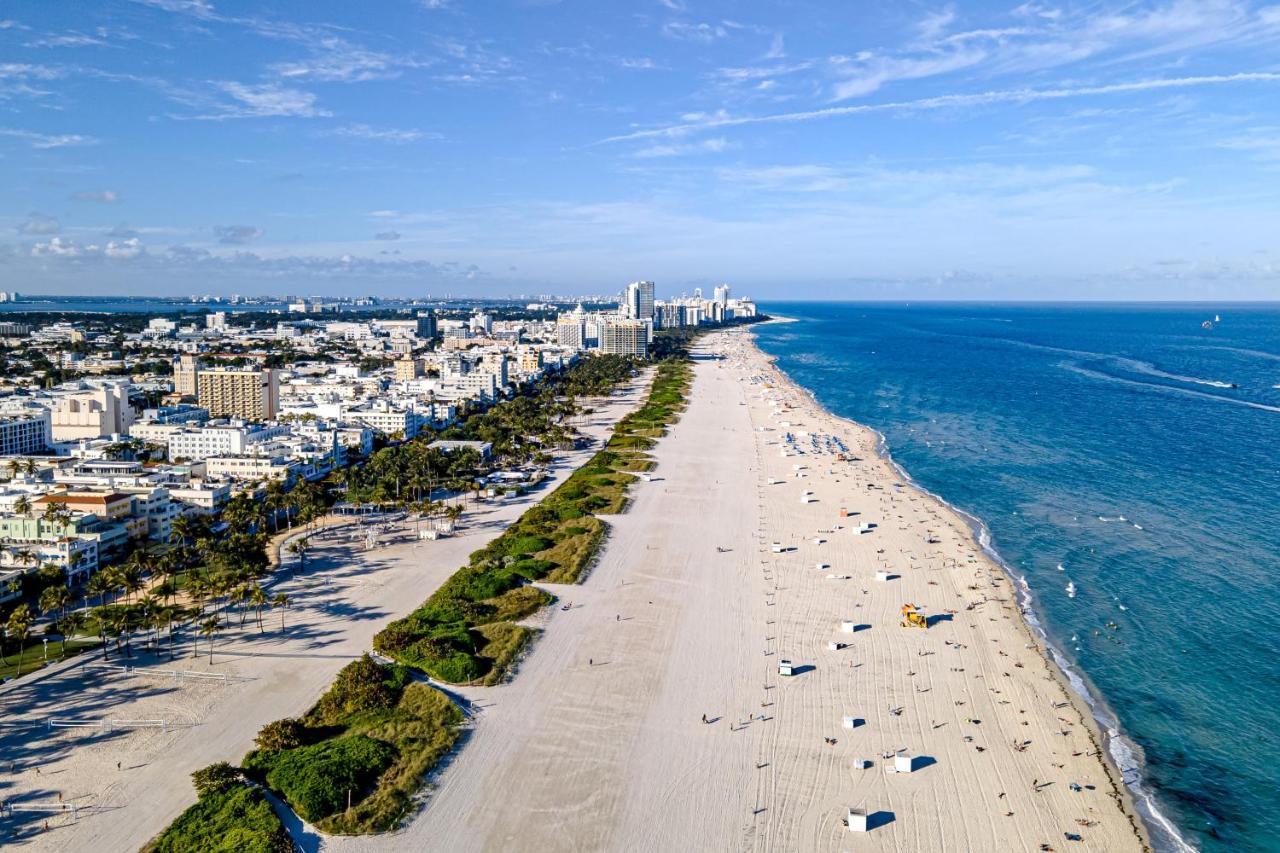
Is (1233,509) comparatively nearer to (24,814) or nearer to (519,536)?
(519,536)

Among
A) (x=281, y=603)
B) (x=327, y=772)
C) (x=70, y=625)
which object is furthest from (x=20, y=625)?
(x=327, y=772)

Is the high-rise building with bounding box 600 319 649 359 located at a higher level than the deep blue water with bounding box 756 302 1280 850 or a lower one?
higher

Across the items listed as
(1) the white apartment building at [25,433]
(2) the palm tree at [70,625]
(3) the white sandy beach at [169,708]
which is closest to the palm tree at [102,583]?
(2) the palm tree at [70,625]

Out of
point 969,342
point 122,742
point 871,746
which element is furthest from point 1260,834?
point 969,342

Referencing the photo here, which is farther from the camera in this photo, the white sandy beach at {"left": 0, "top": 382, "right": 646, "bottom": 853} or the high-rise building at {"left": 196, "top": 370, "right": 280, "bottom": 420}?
the high-rise building at {"left": 196, "top": 370, "right": 280, "bottom": 420}

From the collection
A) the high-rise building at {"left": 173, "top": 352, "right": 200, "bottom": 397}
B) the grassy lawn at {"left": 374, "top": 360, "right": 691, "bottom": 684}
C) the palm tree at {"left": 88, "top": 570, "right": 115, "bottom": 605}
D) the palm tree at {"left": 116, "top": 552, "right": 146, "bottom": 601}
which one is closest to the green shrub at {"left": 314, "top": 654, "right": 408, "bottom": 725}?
the grassy lawn at {"left": 374, "top": 360, "right": 691, "bottom": 684}

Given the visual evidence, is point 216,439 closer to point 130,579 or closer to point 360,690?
point 130,579

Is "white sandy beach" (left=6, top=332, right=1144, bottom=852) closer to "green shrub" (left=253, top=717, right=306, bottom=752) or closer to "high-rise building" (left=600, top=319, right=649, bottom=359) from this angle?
"green shrub" (left=253, top=717, right=306, bottom=752)
